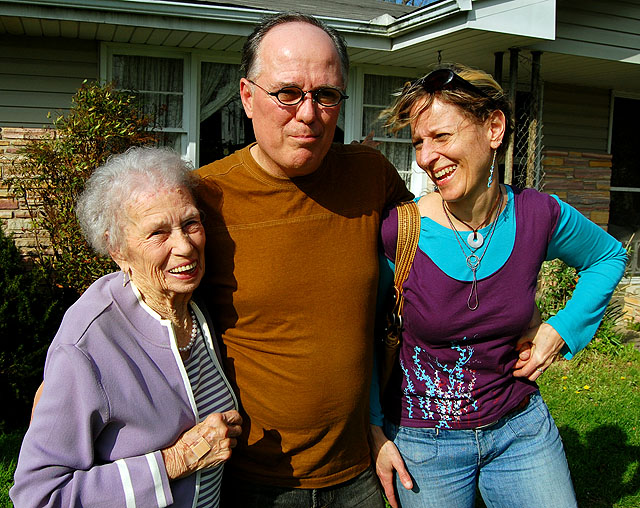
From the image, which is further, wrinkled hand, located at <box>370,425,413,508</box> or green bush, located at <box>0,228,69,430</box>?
green bush, located at <box>0,228,69,430</box>

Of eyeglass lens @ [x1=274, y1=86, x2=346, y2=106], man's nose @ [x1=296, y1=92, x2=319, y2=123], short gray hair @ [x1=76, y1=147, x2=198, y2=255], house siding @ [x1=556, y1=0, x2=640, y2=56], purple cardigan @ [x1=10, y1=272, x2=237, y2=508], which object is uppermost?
house siding @ [x1=556, y1=0, x2=640, y2=56]

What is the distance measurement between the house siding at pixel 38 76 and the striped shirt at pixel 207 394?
4.94m

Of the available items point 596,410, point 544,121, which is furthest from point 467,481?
point 544,121

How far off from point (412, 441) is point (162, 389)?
0.91m

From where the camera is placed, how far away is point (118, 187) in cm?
173

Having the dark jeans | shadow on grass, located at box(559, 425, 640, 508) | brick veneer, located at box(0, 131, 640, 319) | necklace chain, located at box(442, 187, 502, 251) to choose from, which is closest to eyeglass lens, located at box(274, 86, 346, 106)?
necklace chain, located at box(442, 187, 502, 251)

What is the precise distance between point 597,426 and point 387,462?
3287 mm

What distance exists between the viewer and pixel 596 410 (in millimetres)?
4934

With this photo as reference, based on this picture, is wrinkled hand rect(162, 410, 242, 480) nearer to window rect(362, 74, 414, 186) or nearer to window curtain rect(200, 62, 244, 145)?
window curtain rect(200, 62, 244, 145)

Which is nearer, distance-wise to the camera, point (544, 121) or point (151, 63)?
point (151, 63)

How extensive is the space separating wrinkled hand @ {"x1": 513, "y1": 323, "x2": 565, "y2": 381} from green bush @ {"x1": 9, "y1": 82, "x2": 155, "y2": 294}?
12.9ft

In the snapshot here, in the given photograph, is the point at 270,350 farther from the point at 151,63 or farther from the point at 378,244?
the point at 151,63

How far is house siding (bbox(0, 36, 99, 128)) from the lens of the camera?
18.9ft

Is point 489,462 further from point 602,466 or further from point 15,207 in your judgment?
→ point 15,207
